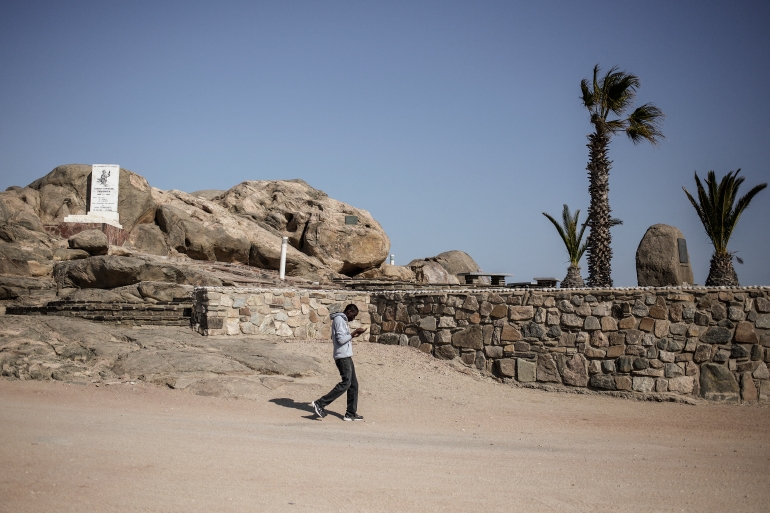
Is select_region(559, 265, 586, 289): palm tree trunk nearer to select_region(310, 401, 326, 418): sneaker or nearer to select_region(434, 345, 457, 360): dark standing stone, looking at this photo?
select_region(434, 345, 457, 360): dark standing stone

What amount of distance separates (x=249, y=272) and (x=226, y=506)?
51.7ft

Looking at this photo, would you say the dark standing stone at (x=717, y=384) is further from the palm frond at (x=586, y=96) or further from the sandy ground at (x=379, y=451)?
the palm frond at (x=586, y=96)

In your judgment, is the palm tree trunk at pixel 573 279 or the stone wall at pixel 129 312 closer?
the stone wall at pixel 129 312

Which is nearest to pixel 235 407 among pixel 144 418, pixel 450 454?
pixel 144 418

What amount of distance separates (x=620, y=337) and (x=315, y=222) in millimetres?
17237

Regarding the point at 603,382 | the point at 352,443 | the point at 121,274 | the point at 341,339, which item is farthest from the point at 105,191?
the point at 352,443

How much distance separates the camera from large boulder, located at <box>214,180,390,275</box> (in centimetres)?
2589

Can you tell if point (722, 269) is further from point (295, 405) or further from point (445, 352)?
point (295, 405)

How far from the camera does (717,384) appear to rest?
1020 cm

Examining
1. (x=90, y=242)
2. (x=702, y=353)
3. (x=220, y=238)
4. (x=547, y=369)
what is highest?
(x=220, y=238)

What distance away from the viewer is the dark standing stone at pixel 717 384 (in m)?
10.1

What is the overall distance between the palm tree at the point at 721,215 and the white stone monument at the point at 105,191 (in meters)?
17.5

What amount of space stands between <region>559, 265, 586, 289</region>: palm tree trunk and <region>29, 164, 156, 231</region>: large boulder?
14147mm

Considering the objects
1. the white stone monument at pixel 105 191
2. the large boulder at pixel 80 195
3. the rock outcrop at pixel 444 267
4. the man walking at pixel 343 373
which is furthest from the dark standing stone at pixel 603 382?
the large boulder at pixel 80 195
